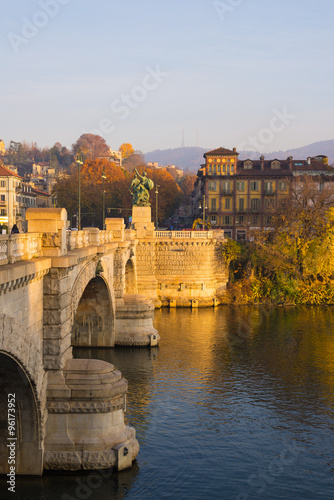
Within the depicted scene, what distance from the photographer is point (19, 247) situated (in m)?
16.9

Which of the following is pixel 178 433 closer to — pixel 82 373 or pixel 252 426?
pixel 252 426

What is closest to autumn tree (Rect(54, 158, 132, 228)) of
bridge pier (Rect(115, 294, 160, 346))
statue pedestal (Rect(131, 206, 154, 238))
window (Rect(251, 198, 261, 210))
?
window (Rect(251, 198, 261, 210))

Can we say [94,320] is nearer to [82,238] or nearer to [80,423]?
[82,238]

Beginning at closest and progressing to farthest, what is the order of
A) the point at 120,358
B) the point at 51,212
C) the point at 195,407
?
the point at 51,212
the point at 195,407
the point at 120,358

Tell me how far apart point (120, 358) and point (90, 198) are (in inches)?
2475

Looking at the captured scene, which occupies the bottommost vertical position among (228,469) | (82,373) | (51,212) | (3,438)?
(228,469)

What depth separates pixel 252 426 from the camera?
2688cm

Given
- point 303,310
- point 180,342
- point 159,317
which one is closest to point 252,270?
point 303,310

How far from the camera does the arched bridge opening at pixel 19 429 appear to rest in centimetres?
1953

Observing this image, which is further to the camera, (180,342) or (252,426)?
(180,342)

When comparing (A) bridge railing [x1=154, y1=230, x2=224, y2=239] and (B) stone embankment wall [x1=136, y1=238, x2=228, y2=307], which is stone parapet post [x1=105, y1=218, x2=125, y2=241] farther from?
(A) bridge railing [x1=154, y1=230, x2=224, y2=239]

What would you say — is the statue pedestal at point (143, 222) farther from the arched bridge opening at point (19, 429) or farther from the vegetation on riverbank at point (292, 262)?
the arched bridge opening at point (19, 429)

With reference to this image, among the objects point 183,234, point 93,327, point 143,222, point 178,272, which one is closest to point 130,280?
point 178,272

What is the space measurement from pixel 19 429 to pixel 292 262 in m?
46.5
